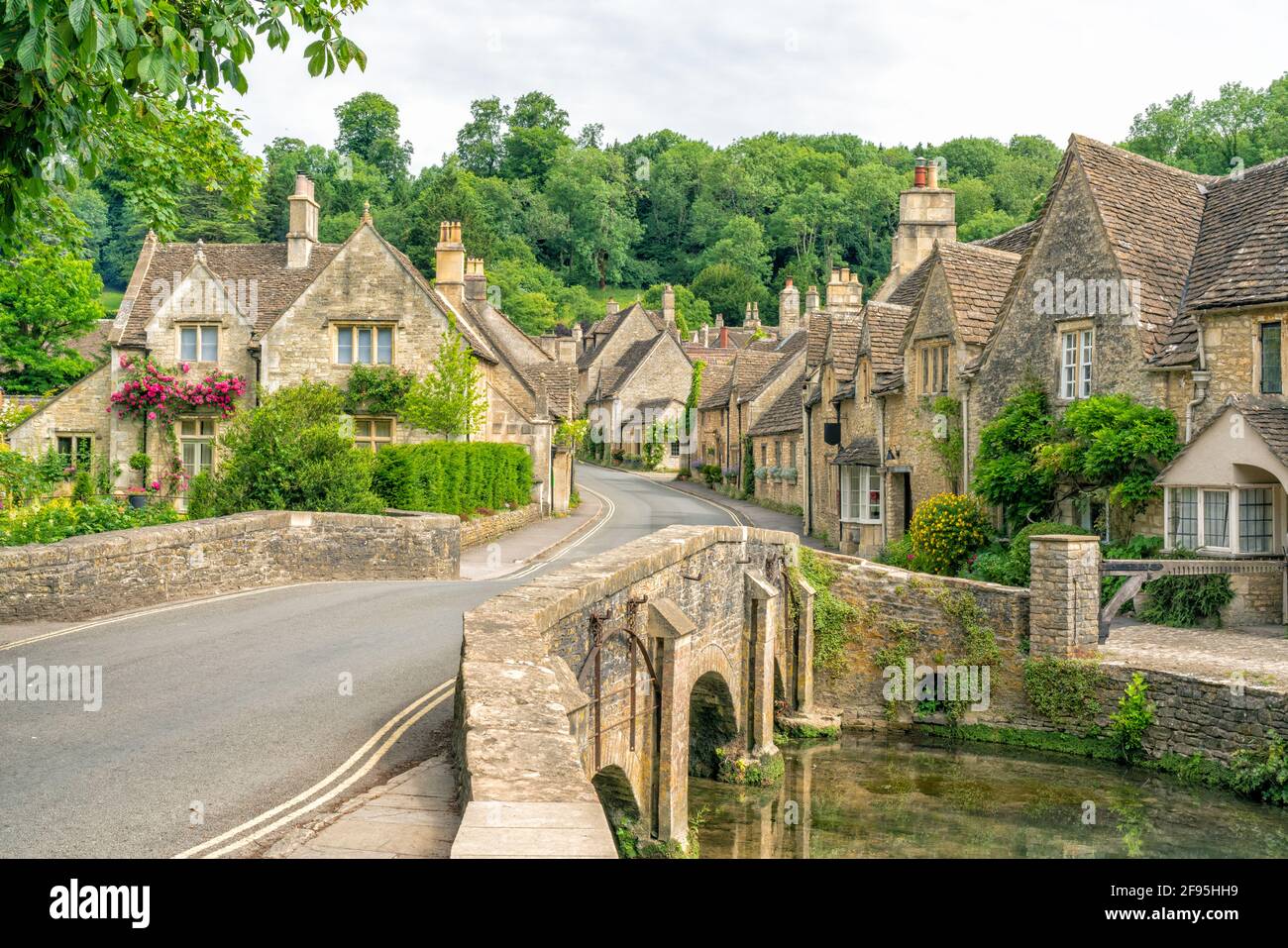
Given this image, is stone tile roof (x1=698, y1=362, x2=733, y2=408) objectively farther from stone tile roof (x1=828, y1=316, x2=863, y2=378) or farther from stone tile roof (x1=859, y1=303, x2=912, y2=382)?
stone tile roof (x1=859, y1=303, x2=912, y2=382)

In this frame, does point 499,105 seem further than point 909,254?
Yes

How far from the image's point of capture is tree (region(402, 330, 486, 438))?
115 ft

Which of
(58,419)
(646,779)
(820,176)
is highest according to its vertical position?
(820,176)

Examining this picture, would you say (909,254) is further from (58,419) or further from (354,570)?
(58,419)

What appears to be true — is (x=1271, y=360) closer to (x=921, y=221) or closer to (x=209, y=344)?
(x=921, y=221)

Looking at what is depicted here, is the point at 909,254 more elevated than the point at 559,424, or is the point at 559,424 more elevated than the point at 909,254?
the point at 909,254

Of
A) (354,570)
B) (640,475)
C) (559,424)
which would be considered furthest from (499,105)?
(354,570)

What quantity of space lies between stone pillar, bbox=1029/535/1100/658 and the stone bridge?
4390 millimetres

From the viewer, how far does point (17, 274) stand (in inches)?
782

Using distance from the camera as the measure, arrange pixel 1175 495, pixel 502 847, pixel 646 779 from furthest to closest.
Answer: pixel 1175 495 < pixel 646 779 < pixel 502 847

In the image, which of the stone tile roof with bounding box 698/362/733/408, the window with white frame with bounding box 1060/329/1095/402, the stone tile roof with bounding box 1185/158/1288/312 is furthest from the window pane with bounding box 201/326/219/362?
the stone tile roof with bounding box 1185/158/1288/312

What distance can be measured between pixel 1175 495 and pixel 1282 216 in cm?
600

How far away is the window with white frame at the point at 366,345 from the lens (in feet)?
120

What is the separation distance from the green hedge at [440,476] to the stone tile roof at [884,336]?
11.6m
